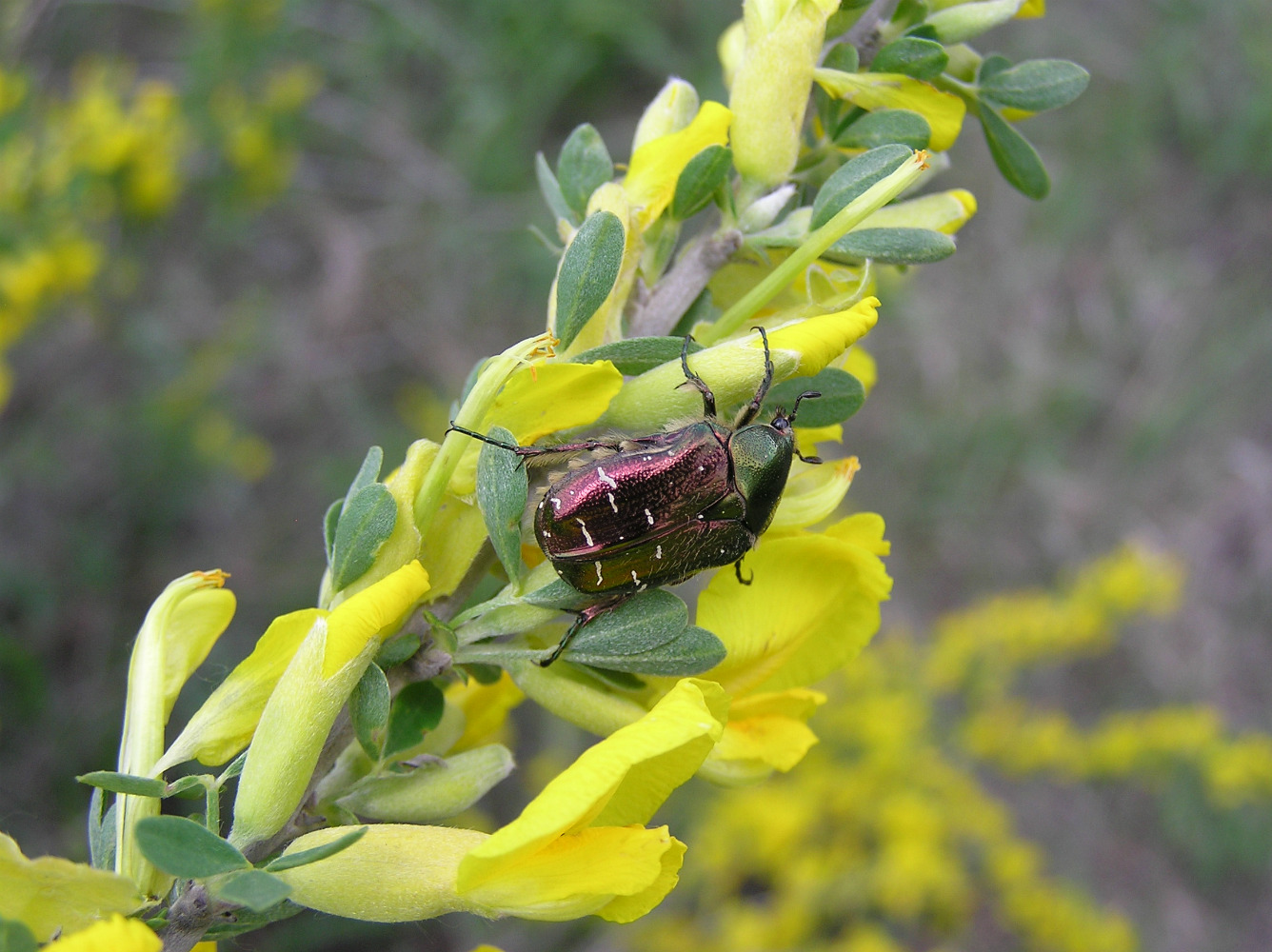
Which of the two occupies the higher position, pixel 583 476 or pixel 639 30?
pixel 639 30

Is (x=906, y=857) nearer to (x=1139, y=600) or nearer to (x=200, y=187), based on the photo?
(x=1139, y=600)

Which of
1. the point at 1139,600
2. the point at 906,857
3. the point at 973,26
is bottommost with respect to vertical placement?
the point at 906,857

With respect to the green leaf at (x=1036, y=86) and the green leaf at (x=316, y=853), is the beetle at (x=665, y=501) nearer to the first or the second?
the green leaf at (x=316, y=853)

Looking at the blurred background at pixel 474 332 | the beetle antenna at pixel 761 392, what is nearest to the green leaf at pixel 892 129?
the beetle antenna at pixel 761 392

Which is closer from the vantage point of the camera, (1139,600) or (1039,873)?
(1139,600)

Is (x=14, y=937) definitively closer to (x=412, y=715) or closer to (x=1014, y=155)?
(x=412, y=715)

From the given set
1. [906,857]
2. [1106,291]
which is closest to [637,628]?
[906,857]

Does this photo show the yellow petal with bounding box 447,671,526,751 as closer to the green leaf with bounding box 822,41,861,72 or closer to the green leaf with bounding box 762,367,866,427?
the green leaf with bounding box 762,367,866,427
